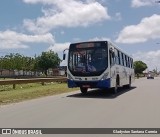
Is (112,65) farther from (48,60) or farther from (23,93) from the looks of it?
(48,60)

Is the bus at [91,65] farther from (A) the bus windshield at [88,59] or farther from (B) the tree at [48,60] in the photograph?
(B) the tree at [48,60]

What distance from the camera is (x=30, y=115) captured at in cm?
1303

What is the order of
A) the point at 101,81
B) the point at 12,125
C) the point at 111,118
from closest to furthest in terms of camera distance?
the point at 12,125
the point at 111,118
the point at 101,81

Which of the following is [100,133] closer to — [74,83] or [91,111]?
[91,111]

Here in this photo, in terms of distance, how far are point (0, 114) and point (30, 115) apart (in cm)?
116

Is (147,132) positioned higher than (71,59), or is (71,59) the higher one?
(71,59)

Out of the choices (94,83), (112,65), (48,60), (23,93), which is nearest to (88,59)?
(94,83)

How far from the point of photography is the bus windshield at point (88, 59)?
22.1m

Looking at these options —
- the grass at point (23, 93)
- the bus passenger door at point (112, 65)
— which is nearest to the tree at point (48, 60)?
the grass at point (23, 93)

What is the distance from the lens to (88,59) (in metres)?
22.5

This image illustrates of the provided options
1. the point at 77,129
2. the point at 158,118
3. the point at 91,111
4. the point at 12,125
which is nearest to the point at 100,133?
the point at 77,129

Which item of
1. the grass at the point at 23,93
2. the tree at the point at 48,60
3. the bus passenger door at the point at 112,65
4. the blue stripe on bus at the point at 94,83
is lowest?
the grass at the point at 23,93

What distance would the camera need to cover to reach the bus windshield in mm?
22141

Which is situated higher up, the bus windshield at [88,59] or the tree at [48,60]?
the tree at [48,60]
